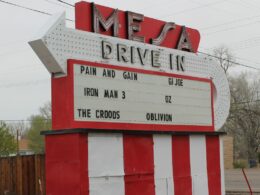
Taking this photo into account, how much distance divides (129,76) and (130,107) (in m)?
0.39

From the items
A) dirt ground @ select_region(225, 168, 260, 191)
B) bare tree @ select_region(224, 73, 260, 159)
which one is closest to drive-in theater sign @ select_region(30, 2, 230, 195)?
dirt ground @ select_region(225, 168, 260, 191)

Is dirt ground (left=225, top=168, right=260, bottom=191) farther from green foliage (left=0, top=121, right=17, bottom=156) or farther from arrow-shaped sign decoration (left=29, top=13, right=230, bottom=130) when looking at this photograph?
green foliage (left=0, top=121, right=17, bottom=156)

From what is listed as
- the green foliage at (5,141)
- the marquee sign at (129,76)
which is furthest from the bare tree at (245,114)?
the marquee sign at (129,76)

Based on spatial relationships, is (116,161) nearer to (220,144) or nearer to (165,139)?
(165,139)

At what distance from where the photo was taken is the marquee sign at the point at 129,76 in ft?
18.9

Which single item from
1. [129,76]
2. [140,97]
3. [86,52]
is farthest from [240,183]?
[86,52]

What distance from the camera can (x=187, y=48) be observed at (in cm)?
764

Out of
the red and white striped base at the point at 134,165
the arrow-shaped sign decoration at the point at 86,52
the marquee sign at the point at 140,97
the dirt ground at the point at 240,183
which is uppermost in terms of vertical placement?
the arrow-shaped sign decoration at the point at 86,52

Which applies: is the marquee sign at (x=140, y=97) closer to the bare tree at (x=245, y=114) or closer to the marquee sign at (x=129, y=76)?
the marquee sign at (x=129, y=76)

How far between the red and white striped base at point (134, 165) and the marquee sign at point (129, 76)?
183 millimetres

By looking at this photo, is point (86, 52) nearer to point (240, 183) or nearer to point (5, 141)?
point (240, 183)

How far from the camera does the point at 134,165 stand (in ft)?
20.5

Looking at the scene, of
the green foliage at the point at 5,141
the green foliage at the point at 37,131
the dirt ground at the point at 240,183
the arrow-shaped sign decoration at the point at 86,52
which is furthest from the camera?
the green foliage at the point at 37,131

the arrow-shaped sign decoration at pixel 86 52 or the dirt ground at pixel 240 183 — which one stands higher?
the arrow-shaped sign decoration at pixel 86 52
